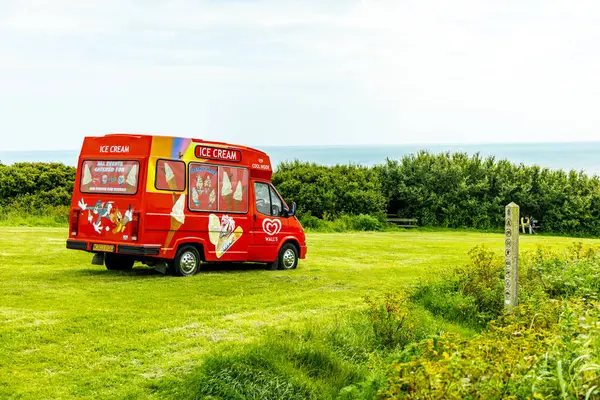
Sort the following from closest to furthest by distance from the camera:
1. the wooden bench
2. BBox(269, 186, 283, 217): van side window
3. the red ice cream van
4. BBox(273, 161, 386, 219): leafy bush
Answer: the red ice cream van → BBox(269, 186, 283, 217): van side window → BBox(273, 161, 386, 219): leafy bush → the wooden bench

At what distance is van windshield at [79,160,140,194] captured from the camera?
15.0 metres

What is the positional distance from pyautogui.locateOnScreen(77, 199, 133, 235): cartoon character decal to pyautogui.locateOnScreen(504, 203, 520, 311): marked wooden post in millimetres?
7503

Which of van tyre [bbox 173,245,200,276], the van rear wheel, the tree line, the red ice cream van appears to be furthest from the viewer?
the tree line

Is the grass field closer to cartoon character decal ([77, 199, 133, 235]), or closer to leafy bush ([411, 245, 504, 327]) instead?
cartoon character decal ([77, 199, 133, 235])

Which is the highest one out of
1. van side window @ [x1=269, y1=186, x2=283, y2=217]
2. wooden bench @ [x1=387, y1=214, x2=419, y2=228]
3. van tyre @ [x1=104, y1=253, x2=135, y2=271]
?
van side window @ [x1=269, y1=186, x2=283, y2=217]

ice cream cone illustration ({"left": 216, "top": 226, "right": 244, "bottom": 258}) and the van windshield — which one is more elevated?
the van windshield

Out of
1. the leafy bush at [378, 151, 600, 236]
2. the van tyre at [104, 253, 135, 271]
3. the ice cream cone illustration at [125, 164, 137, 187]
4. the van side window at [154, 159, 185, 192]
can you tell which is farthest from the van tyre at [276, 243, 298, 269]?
the leafy bush at [378, 151, 600, 236]

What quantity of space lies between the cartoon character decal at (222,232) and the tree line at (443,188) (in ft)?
60.0

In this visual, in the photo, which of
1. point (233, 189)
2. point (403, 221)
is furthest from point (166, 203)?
point (403, 221)

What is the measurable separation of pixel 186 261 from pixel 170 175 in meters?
1.89

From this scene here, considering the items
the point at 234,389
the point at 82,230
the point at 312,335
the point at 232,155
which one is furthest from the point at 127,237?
the point at 234,389

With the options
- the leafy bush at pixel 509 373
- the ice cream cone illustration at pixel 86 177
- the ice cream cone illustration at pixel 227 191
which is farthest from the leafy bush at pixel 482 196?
the leafy bush at pixel 509 373

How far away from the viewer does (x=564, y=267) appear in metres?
13.6

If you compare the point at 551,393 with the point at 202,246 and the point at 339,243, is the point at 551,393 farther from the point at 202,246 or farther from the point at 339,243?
the point at 339,243
